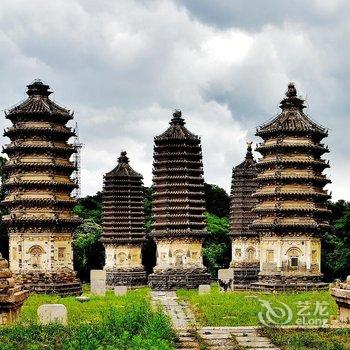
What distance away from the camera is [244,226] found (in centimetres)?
7312

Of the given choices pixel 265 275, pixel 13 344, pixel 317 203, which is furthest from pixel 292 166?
pixel 13 344

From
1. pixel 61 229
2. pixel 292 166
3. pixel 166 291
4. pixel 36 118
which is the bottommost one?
pixel 166 291

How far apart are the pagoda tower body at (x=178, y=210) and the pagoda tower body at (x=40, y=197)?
41.4 ft

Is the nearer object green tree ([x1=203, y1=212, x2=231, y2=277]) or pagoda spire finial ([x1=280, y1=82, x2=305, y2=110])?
pagoda spire finial ([x1=280, y1=82, x2=305, y2=110])

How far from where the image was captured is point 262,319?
33.2 m

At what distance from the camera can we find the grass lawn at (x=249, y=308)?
111ft

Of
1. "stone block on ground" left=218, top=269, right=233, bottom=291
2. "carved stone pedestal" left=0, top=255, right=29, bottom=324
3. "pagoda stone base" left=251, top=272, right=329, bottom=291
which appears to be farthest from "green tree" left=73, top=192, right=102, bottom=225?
"carved stone pedestal" left=0, top=255, right=29, bottom=324

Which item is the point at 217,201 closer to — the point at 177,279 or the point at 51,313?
the point at 177,279

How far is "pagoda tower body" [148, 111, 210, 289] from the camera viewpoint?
65.4m

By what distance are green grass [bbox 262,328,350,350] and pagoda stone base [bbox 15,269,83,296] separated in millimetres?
26235

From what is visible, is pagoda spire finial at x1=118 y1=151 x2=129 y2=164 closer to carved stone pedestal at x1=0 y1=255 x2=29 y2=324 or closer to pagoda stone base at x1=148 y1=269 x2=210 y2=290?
pagoda stone base at x1=148 y1=269 x2=210 y2=290

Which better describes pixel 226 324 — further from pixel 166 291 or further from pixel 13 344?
pixel 166 291

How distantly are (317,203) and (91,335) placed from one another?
35.2 m

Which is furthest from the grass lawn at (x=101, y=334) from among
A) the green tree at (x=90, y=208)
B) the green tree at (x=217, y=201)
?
the green tree at (x=217, y=201)
